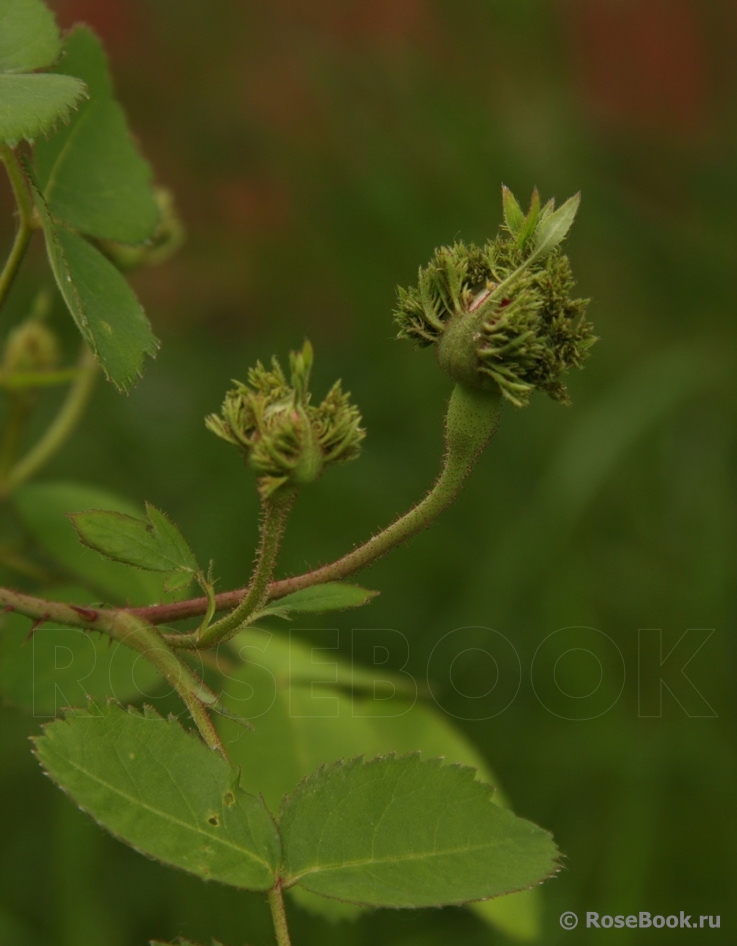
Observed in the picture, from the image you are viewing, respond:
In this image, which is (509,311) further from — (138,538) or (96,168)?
(96,168)

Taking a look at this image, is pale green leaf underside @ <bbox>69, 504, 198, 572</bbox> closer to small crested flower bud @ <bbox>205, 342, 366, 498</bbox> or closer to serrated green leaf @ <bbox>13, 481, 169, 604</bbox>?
small crested flower bud @ <bbox>205, 342, 366, 498</bbox>

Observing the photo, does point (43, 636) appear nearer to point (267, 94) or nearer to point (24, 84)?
point (24, 84)

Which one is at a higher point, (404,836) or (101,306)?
(101,306)

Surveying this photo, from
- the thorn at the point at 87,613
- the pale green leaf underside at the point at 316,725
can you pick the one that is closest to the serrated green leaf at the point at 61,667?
the pale green leaf underside at the point at 316,725

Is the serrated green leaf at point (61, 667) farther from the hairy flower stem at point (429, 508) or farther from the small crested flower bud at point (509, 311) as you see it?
the small crested flower bud at point (509, 311)

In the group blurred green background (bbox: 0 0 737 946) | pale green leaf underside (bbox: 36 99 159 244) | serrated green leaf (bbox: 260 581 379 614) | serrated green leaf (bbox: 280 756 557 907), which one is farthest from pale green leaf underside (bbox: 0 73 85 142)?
blurred green background (bbox: 0 0 737 946)

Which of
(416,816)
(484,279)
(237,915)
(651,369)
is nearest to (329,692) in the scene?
(416,816)

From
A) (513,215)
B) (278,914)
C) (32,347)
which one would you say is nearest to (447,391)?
(32,347)
